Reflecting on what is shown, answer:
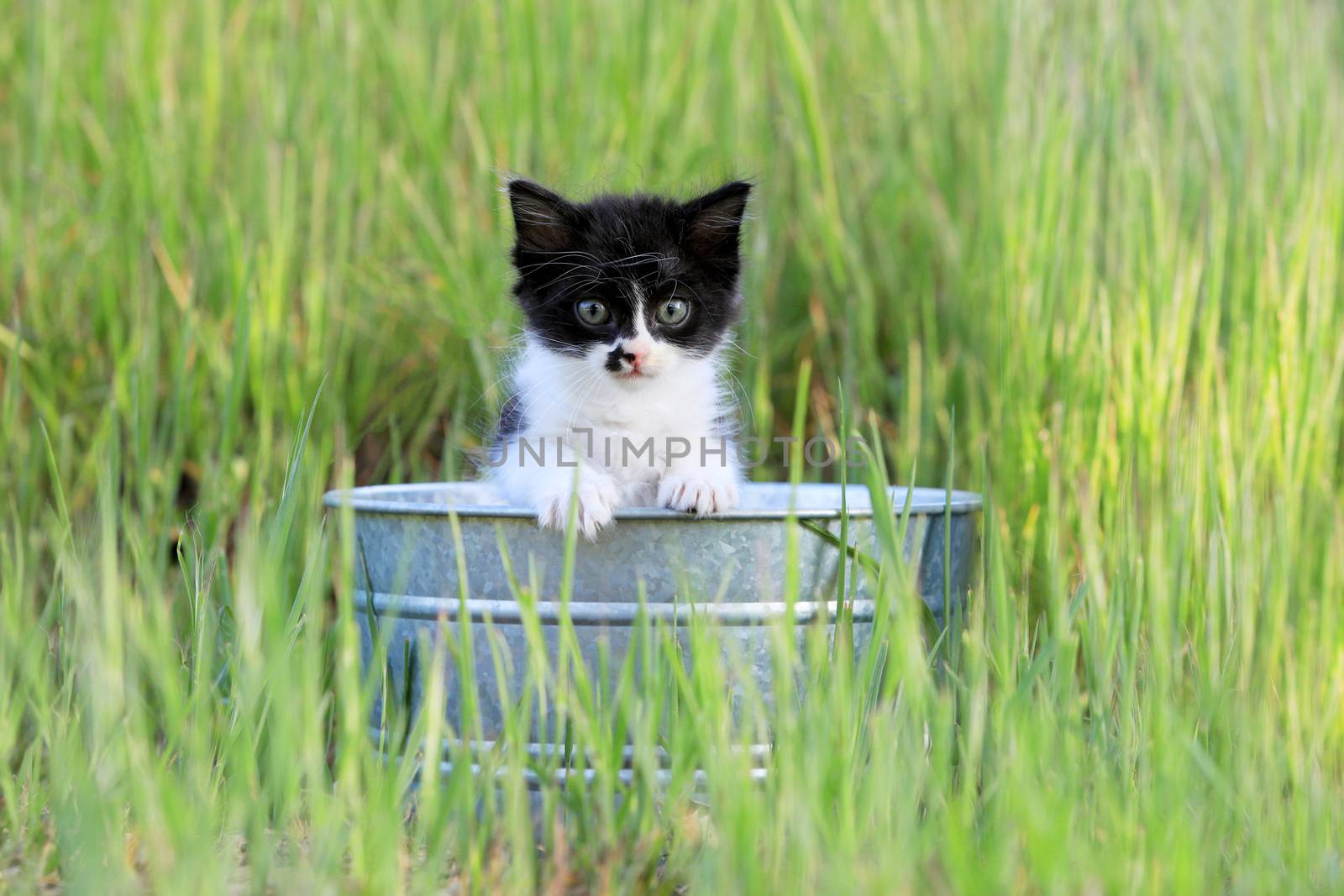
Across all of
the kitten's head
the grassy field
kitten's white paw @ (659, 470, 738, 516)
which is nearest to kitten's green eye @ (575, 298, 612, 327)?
the kitten's head

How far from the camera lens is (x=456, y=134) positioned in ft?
10.8

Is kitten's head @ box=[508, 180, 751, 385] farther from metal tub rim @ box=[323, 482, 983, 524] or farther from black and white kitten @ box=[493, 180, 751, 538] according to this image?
metal tub rim @ box=[323, 482, 983, 524]

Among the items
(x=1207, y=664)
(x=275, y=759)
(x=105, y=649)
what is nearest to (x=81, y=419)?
(x=105, y=649)

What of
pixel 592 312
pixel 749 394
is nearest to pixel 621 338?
pixel 592 312

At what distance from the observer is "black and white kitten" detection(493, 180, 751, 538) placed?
7.07 feet

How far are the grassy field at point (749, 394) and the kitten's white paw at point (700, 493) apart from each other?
32cm

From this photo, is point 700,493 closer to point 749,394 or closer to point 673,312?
point 673,312

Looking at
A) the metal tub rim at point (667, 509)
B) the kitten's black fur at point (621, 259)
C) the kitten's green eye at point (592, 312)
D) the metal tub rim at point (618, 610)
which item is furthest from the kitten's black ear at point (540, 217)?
the metal tub rim at point (618, 610)

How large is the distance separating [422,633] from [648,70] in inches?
73.0

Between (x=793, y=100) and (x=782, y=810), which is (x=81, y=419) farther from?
(x=782, y=810)

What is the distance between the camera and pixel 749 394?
298 centimetres

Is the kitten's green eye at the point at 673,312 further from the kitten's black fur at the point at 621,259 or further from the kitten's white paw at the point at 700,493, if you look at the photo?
the kitten's white paw at the point at 700,493

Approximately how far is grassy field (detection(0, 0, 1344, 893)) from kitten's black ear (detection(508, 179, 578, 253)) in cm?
52

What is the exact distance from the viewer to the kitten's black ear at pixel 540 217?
86.0 inches
